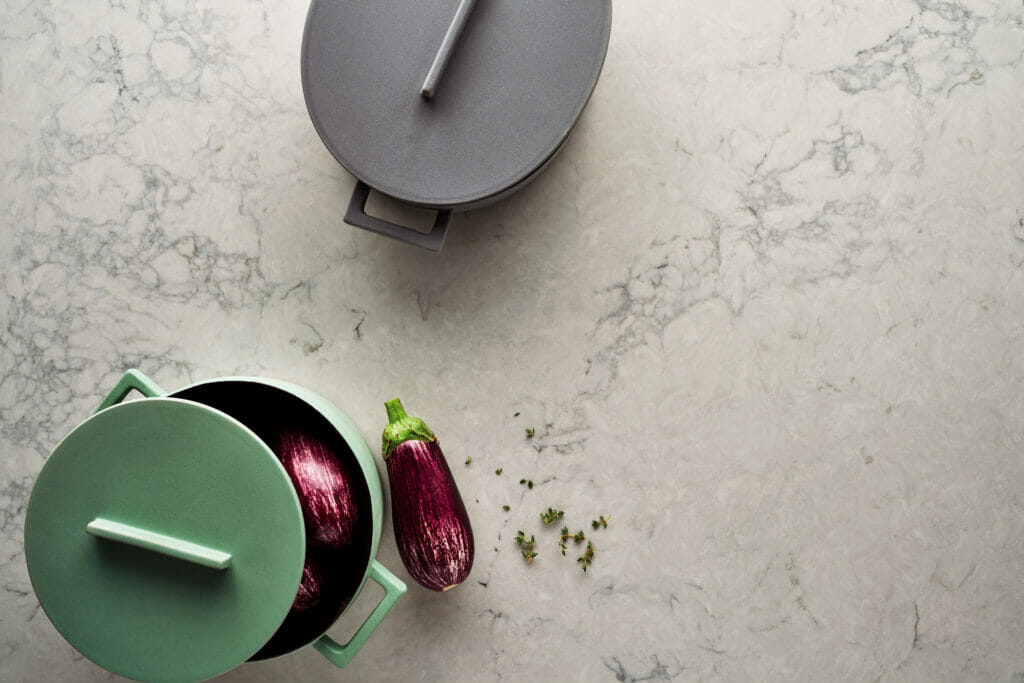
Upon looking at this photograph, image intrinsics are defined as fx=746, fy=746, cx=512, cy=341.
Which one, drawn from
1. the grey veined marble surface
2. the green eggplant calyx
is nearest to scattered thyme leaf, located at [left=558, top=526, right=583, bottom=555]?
the grey veined marble surface

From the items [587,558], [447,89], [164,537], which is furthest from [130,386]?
[587,558]

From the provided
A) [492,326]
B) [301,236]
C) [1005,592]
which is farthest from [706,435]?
[301,236]

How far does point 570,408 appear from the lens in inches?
34.4

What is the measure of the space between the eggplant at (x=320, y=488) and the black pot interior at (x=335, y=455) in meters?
0.01

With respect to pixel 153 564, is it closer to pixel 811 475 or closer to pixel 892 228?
pixel 811 475

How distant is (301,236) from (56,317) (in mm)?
313

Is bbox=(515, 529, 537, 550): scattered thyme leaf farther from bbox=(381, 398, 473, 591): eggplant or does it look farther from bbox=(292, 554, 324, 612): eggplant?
bbox=(292, 554, 324, 612): eggplant

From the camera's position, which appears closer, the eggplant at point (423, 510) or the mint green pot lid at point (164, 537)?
the mint green pot lid at point (164, 537)

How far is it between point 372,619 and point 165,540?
0.21m

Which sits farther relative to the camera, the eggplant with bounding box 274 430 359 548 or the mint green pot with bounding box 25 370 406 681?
the eggplant with bounding box 274 430 359 548

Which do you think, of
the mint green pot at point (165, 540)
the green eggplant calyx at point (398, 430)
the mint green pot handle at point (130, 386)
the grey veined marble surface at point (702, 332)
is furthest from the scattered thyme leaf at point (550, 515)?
the mint green pot handle at point (130, 386)

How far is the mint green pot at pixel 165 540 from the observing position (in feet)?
2.06

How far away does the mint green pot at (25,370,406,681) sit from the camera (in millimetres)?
627

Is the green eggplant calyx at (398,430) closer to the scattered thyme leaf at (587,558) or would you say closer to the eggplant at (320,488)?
the eggplant at (320,488)
